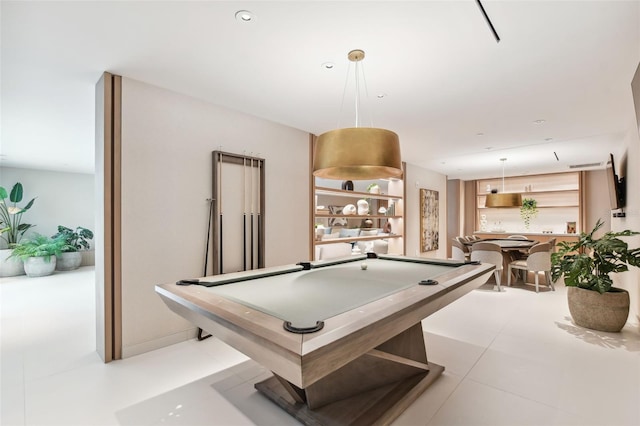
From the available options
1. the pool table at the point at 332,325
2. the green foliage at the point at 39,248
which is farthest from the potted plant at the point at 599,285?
the green foliage at the point at 39,248

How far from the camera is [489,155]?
20.1ft

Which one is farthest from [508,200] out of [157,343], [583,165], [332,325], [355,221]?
[157,343]

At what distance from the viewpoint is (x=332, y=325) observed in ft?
4.25

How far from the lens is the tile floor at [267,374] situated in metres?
1.96

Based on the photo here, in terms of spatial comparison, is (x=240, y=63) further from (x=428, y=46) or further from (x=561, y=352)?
(x=561, y=352)

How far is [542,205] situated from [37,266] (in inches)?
496

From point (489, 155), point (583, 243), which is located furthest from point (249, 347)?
point (489, 155)

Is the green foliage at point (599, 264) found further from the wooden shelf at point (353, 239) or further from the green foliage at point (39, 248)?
the green foliage at point (39, 248)

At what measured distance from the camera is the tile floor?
1959 millimetres

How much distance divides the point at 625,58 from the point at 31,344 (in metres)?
6.05

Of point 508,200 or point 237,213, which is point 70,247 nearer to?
point 237,213

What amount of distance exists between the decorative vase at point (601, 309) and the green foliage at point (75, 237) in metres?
9.76

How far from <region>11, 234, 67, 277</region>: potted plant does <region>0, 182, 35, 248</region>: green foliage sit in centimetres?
51

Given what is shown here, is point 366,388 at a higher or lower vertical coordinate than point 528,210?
lower
